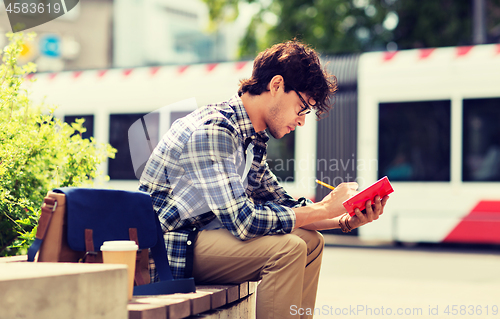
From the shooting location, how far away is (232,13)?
1416cm

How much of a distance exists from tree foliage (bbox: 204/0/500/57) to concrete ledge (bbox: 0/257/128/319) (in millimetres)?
10914

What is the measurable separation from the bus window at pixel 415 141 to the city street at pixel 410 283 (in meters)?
1.12

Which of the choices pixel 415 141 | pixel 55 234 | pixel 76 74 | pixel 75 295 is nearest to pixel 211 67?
pixel 76 74

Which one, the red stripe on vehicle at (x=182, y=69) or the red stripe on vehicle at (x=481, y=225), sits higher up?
the red stripe on vehicle at (x=182, y=69)

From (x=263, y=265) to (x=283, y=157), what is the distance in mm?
6446

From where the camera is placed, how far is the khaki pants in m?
2.26

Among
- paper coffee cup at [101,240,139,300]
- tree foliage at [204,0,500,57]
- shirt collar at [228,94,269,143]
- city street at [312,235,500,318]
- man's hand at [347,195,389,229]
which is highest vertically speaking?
tree foliage at [204,0,500,57]

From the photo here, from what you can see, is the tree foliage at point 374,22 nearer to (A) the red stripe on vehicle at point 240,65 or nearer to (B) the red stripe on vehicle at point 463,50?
(A) the red stripe on vehicle at point 240,65

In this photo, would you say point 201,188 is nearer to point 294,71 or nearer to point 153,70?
point 294,71

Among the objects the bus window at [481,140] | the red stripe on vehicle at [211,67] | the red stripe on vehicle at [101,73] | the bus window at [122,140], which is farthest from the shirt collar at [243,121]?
the red stripe on vehicle at [101,73]

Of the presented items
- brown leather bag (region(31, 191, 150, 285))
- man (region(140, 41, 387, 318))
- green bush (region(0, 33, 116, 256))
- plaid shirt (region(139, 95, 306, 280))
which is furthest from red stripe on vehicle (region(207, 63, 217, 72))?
brown leather bag (region(31, 191, 150, 285))

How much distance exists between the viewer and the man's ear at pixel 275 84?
2.56 m

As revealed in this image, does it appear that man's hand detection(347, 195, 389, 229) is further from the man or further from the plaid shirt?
the plaid shirt

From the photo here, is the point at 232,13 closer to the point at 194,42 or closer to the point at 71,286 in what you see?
the point at 71,286
